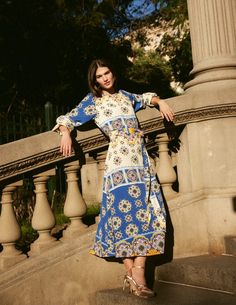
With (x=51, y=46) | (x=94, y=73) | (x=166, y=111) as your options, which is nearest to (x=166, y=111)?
(x=166, y=111)

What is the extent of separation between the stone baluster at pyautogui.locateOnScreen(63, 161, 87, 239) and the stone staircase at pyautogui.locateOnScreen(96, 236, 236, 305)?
20.2 inches

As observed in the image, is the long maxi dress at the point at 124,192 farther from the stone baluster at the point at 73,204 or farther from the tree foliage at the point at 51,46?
the tree foliage at the point at 51,46

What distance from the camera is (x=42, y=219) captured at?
2.92 m

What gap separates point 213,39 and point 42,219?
2.30 meters

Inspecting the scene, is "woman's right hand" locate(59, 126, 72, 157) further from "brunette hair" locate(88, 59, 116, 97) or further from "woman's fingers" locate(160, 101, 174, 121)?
"woman's fingers" locate(160, 101, 174, 121)

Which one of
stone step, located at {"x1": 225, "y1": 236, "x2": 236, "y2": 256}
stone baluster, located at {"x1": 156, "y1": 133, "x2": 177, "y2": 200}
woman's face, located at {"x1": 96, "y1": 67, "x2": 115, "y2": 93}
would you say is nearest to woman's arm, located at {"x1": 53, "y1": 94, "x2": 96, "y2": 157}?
woman's face, located at {"x1": 96, "y1": 67, "x2": 115, "y2": 93}

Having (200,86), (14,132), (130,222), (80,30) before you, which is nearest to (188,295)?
(130,222)

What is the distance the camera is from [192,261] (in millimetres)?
3121

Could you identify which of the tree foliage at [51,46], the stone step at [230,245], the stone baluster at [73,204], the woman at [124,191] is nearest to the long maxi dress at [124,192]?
the woman at [124,191]

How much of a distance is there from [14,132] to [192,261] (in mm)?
1994

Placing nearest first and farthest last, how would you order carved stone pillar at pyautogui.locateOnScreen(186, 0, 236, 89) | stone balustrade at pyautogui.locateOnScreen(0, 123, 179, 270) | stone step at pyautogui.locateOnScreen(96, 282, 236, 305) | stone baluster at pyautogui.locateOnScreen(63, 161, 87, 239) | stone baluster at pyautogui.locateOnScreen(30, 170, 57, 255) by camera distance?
stone step at pyautogui.locateOnScreen(96, 282, 236, 305) < stone balustrade at pyautogui.locateOnScreen(0, 123, 179, 270) < stone baluster at pyautogui.locateOnScreen(30, 170, 57, 255) < stone baluster at pyautogui.locateOnScreen(63, 161, 87, 239) < carved stone pillar at pyautogui.locateOnScreen(186, 0, 236, 89)

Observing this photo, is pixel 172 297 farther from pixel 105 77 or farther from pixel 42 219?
pixel 105 77

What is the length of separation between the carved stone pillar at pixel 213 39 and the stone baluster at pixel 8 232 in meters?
2.00

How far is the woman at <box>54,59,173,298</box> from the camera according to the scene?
2.84 meters
